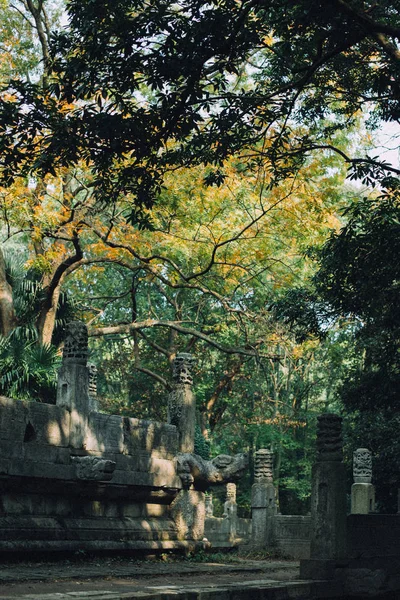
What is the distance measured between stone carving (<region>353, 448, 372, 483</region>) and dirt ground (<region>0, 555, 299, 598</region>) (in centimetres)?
843

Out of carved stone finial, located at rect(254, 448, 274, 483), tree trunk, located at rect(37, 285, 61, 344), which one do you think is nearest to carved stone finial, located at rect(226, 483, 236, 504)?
carved stone finial, located at rect(254, 448, 274, 483)

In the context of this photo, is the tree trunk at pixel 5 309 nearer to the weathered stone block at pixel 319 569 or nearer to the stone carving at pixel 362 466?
the stone carving at pixel 362 466

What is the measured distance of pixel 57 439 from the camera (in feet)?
39.7

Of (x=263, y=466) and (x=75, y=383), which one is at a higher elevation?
(x=75, y=383)

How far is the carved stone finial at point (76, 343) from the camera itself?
41.5 feet

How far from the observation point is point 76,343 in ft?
41.5

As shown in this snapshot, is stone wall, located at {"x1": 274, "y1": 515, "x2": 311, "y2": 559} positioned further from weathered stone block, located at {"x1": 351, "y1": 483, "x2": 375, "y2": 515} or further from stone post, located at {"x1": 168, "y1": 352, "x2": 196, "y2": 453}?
stone post, located at {"x1": 168, "y1": 352, "x2": 196, "y2": 453}

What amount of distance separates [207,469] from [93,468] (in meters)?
3.41

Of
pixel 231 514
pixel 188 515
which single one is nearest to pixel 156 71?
pixel 188 515

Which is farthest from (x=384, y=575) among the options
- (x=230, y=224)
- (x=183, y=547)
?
(x=230, y=224)

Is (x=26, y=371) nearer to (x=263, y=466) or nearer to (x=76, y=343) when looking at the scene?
(x=76, y=343)

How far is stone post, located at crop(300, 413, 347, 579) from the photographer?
10.6 metres

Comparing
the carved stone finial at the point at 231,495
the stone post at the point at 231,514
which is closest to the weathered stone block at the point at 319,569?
the stone post at the point at 231,514

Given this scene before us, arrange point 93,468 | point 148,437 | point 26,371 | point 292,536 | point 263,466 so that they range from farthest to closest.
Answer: point 263,466 < point 292,536 < point 26,371 < point 148,437 < point 93,468
